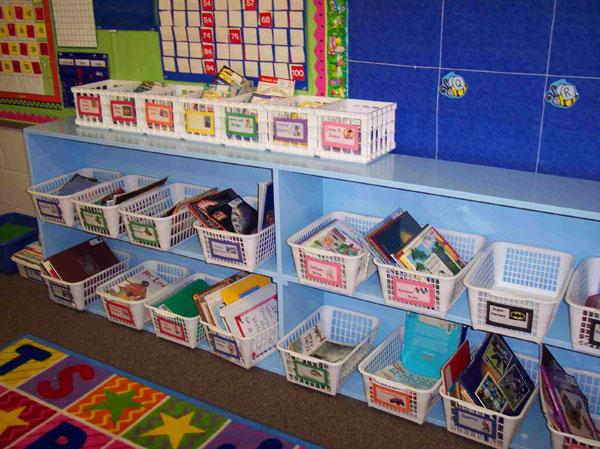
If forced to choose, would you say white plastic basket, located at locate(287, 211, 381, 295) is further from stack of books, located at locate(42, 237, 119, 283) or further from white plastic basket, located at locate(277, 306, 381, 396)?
stack of books, located at locate(42, 237, 119, 283)

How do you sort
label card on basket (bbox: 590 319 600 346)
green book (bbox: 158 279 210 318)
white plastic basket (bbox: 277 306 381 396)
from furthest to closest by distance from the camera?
green book (bbox: 158 279 210 318) < white plastic basket (bbox: 277 306 381 396) < label card on basket (bbox: 590 319 600 346)

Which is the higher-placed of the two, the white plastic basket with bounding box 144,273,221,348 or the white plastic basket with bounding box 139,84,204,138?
the white plastic basket with bounding box 139,84,204,138

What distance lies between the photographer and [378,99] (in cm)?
246

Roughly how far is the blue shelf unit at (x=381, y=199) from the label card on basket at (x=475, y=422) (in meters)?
0.16

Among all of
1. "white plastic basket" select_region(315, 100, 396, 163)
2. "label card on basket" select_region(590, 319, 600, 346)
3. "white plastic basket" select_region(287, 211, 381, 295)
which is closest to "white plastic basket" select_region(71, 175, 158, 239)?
"white plastic basket" select_region(287, 211, 381, 295)

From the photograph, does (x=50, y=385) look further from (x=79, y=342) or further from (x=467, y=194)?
(x=467, y=194)

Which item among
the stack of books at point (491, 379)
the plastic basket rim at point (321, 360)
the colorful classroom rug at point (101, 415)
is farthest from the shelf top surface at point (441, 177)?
the colorful classroom rug at point (101, 415)

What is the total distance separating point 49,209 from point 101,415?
1.12 meters

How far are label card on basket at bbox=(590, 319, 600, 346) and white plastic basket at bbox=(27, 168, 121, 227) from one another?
2.32 m

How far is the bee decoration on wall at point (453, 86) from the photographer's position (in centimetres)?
224

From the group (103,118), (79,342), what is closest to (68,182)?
(103,118)

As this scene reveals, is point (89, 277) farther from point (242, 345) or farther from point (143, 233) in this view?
point (242, 345)

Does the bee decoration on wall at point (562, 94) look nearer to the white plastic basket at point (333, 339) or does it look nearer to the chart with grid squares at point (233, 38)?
the chart with grid squares at point (233, 38)

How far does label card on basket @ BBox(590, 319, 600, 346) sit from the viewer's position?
1.89m
